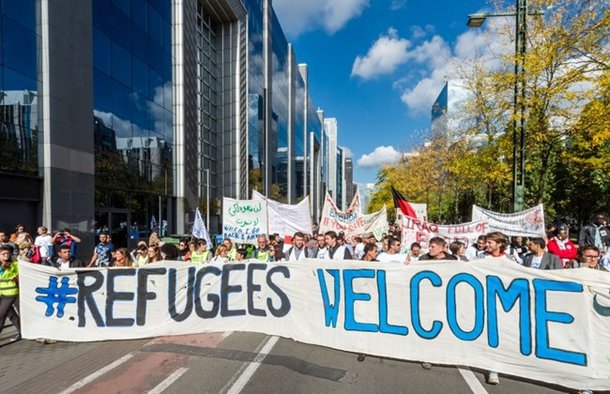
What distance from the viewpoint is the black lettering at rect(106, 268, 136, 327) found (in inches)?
245

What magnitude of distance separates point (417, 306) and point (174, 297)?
3510 millimetres

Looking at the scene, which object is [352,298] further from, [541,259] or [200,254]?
[200,254]

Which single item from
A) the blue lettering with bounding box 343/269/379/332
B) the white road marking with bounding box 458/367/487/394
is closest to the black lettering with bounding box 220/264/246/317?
the blue lettering with bounding box 343/269/379/332

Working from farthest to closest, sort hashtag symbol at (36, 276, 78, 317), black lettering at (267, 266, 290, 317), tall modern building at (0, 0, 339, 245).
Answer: tall modern building at (0, 0, 339, 245) < hashtag symbol at (36, 276, 78, 317) < black lettering at (267, 266, 290, 317)

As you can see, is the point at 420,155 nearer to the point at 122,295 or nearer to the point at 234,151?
the point at 234,151

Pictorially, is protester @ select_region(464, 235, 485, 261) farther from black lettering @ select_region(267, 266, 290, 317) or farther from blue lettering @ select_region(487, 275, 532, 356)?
black lettering @ select_region(267, 266, 290, 317)

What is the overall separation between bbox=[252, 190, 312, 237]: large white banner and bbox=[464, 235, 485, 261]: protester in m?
3.80

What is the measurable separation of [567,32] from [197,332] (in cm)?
1359

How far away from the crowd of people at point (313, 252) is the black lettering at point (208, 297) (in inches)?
49.2

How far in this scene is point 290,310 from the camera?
6023 mm

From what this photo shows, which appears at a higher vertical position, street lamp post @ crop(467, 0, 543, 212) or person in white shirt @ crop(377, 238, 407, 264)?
street lamp post @ crop(467, 0, 543, 212)

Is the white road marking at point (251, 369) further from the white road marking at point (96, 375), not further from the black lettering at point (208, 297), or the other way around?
the white road marking at point (96, 375)

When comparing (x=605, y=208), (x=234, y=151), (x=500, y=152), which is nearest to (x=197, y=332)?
(x=500, y=152)

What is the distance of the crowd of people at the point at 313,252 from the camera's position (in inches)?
242
